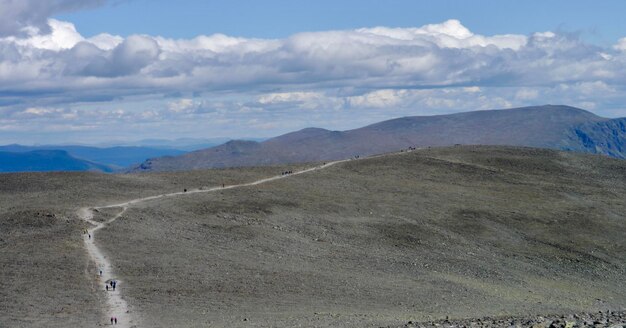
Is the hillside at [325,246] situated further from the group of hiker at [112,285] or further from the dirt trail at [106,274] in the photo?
the group of hiker at [112,285]

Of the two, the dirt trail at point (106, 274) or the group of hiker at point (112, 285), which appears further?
the group of hiker at point (112, 285)

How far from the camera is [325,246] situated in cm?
6938

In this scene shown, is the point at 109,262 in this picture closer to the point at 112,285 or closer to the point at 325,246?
the point at 112,285

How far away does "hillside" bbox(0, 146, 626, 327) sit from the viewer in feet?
159

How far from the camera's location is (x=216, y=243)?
6650 cm

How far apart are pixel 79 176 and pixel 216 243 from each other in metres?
33.0

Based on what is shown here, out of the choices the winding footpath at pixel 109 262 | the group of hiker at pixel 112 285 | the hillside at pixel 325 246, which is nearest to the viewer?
the winding footpath at pixel 109 262

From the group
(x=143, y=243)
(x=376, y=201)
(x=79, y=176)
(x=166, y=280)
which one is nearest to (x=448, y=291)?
(x=166, y=280)

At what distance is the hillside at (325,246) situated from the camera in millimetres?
48531

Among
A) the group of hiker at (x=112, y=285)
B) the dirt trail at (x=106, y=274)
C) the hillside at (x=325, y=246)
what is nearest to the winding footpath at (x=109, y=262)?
the dirt trail at (x=106, y=274)

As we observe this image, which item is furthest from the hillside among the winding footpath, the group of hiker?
the group of hiker

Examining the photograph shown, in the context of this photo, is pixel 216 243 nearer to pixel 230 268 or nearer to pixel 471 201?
pixel 230 268

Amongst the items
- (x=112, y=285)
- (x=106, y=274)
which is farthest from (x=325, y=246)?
(x=112, y=285)

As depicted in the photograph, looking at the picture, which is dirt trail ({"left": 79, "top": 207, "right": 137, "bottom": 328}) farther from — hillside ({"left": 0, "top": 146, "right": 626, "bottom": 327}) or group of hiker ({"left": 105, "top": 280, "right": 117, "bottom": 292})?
hillside ({"left": 0, "top": 146, "right": 626, "bottom": 327})
